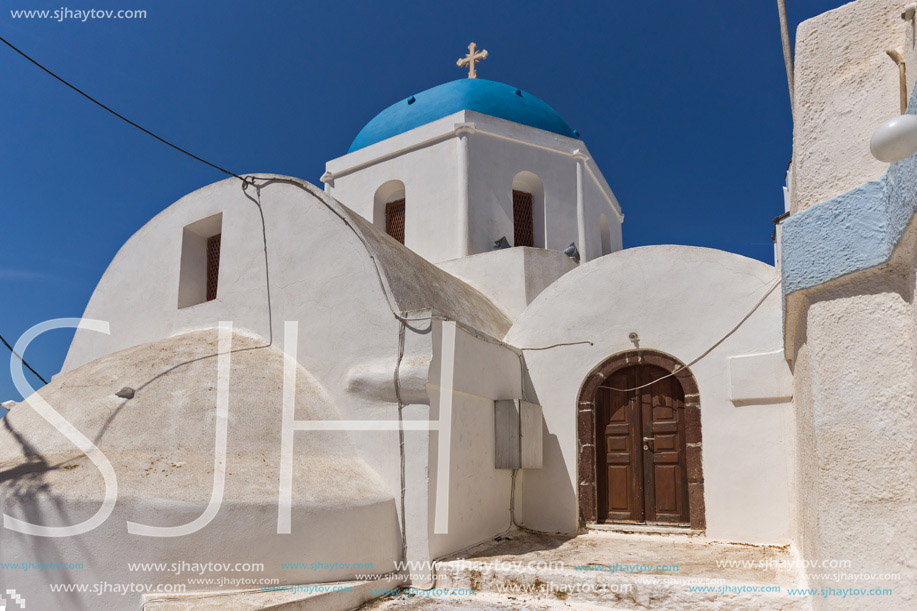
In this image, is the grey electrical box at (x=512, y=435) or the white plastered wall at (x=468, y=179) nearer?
the grey electrical box at (x=512, y=435)

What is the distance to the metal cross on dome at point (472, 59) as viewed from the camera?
1213 cm

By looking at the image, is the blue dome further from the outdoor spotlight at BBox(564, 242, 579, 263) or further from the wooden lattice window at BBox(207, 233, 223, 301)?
the wooden lattice window at BBox(207, 233, 223, 301)

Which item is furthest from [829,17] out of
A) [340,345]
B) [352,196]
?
[352,196]

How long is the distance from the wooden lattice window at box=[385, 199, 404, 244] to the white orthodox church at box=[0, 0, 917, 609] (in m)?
2.31

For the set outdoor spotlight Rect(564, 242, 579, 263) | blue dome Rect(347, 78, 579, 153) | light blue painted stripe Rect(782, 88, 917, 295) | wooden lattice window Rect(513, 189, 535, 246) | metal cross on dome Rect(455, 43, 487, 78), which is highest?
metal cross on dome Rect(455, 43, 487, 78)

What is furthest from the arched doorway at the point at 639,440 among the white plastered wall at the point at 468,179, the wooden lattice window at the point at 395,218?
the wooden lattice window at the point at 395,218

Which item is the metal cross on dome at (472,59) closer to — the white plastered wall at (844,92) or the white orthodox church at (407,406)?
the white orthodox church at (407,406)

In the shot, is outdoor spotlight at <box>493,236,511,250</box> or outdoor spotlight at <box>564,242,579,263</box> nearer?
outdoor spotlight at <box>493,236,511,250</box>

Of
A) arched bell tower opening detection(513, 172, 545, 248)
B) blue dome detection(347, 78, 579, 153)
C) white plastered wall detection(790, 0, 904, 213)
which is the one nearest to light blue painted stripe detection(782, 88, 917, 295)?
white plastered wall detection(790, 0, 904, 213)

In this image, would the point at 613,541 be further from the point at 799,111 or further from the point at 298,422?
the point at 799,111

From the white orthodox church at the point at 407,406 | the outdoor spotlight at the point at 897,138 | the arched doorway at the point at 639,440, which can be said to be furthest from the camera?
the arched doorway at the point at 639,440

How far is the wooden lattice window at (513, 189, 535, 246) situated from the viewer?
10727mm

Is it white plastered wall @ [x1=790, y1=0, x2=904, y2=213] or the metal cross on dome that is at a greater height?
the metal cross on dome

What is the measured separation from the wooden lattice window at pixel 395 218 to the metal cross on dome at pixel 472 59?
2.91m
